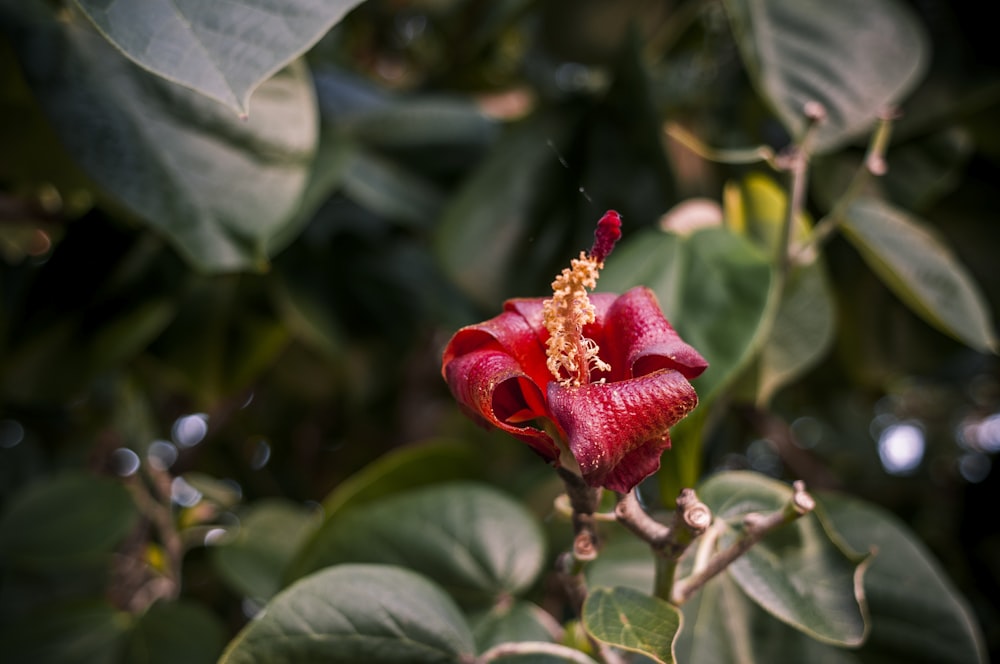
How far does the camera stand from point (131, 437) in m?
0.71

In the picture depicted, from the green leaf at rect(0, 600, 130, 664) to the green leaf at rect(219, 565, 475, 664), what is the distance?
306 millimetres

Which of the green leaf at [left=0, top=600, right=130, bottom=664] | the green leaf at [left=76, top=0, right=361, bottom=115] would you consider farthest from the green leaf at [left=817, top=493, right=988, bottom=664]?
the green leaf at [left=0, top=600, right=130, bottom=664]

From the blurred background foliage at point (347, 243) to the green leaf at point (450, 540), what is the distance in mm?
102

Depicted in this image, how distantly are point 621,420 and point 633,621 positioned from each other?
8cm

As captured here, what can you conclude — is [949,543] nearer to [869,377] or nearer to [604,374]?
[869,377]

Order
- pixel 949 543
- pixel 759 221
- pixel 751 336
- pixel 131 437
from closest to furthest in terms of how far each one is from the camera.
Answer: pixel 751 336 → pixel 759 221 → pixel 131 437 → pixel 949 543

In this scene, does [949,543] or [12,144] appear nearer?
[12,144]

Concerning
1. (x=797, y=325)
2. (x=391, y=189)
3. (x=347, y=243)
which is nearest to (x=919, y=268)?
(x=797, y=325)

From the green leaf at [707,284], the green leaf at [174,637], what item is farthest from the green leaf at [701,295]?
the green leaf at [174,637]

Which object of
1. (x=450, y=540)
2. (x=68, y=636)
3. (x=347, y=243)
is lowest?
(x=68, y=636)

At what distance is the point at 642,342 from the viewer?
259 mm

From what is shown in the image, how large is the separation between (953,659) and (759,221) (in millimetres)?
283

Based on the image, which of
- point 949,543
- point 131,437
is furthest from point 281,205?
point 949,543

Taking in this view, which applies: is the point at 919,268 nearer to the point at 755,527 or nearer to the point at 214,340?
the point at 755,527
